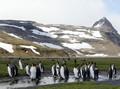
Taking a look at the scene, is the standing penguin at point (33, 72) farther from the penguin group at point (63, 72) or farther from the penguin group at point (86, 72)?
the penguin group at point (86, 72)

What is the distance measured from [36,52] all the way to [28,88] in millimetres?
112632

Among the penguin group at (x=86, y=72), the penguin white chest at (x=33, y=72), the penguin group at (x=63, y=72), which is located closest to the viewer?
the penguin white chest at (x=33, y=72)

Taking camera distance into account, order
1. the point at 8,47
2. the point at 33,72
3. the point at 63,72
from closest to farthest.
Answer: the point at 33,72 < the point at 63,72 < the point at 8,47

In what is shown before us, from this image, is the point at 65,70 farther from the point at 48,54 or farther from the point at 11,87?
the point at 48,54

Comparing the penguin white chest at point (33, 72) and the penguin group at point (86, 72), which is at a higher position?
the penguin white chest at point (33, 72)

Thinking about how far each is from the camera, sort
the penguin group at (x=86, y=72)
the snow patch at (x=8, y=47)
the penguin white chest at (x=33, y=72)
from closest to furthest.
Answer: the penguin white chest at (x=33, y=72)
the penguin group at (x=86, y=72)
the snow patch at (x=8, y=47)

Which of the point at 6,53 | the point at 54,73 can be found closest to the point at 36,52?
the point at 6,53

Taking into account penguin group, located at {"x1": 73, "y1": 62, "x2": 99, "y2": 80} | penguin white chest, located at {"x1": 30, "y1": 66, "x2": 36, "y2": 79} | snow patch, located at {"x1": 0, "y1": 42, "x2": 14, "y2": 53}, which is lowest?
snow patch, located at {"x1": 0, "y1": 42, "x2": 14, "y2": 53}

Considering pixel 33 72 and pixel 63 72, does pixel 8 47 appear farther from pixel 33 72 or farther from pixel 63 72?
pixel 33 72

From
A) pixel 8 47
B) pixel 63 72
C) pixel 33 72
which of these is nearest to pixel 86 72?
pixel 63 72

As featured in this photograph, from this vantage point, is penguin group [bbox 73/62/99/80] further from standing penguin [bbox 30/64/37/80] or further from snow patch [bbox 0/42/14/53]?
snow patch [bbox 0/42/14/53]

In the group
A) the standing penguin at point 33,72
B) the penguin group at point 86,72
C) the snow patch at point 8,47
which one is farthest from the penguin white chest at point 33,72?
the snow patch at point 8,47

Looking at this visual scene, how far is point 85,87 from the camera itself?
125 feet

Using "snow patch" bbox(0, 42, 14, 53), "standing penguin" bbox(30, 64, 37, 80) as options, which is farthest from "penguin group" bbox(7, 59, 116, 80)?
"snow patch" bbox(0, 42, 14, 53)
